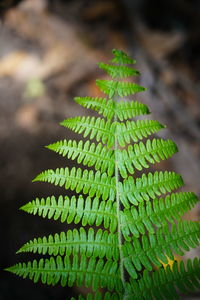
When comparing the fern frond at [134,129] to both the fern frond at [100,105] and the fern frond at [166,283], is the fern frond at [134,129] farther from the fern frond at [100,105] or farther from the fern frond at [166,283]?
the fern frond at [166,283]

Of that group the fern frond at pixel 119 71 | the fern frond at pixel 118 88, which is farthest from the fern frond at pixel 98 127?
the fern frond at pixel 119 71

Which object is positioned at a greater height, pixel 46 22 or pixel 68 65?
pixel 46 22

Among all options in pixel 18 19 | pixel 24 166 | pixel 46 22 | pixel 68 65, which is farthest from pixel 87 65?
pixel 24 166

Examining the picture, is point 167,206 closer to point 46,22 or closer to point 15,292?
point 15,292

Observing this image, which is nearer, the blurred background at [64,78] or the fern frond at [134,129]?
the fern frond at [134,129]

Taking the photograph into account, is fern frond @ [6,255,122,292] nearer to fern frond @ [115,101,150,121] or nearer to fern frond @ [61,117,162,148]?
fern frond @ [61,117,162,148]

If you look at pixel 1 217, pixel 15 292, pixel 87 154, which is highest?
pixel 87 154
